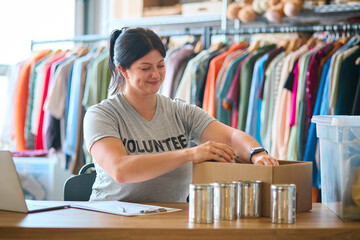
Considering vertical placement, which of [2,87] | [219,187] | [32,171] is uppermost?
[2,87]

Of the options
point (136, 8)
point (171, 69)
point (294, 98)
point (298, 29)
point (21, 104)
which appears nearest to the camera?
point (294, 98)

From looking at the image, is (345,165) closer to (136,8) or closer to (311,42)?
(311,42)

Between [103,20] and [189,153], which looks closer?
[189,153]

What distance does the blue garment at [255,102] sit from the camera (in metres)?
3.18

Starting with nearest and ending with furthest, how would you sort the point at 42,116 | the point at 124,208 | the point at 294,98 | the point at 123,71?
the point at 124,208
the point at 123,71
the point at 294,98
the point at 42,116

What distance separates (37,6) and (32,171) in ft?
5.11

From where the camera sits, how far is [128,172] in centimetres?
175

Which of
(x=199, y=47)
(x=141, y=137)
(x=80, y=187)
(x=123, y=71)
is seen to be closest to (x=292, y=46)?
(x=199, y=47)

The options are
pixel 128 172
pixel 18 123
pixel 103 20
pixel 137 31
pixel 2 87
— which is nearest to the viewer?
pixel 128 172

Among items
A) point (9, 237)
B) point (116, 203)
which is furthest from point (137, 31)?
point (9, 237)

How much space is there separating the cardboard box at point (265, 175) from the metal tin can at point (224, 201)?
10 centimetres

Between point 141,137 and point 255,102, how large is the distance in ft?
4.34

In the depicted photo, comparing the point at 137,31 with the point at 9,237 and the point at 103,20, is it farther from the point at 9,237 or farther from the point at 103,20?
the point at 103,20

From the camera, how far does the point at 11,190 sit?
160cm
